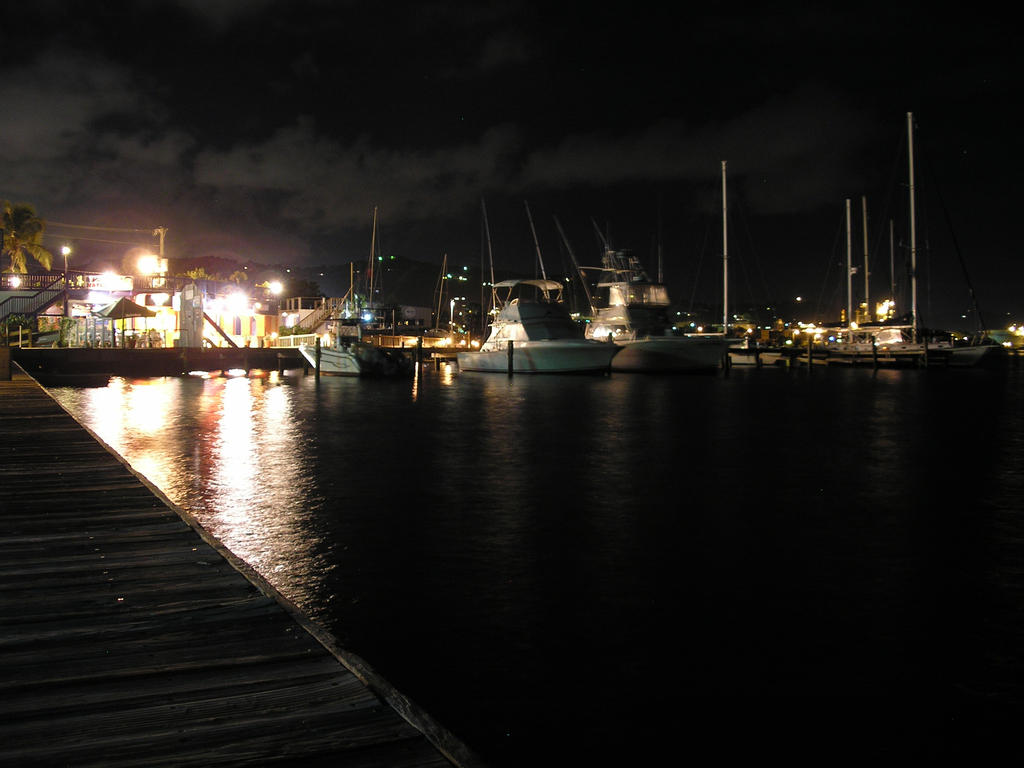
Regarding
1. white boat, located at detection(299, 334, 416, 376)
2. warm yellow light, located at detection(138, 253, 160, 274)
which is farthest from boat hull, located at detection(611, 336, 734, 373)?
warm yellow light, located at detection(138, 253, 160, 274)

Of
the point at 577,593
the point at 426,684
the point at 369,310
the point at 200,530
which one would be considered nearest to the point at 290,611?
the point at 426,684

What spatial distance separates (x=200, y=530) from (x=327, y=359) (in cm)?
4172

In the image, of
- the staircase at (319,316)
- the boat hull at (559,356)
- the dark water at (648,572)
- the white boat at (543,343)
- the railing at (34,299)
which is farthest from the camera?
the staircase at (319,316)

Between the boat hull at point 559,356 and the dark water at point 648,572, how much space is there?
985 inches

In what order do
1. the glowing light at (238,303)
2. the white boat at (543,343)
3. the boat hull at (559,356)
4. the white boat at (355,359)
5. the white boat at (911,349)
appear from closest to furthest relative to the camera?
the boat hull at (559,356), the white boat at (355,359), the white boat at (543,343), the glowing light at (238,303), the white boat at (911,349)

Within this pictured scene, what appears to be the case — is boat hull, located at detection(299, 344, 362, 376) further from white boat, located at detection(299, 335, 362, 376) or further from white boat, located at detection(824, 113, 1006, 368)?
white boat, located at detection(824, 113, 1006, 368)

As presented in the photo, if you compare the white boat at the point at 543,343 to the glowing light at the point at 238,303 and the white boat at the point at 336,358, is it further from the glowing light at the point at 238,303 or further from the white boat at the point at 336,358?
the glowing light at the point at 238,303

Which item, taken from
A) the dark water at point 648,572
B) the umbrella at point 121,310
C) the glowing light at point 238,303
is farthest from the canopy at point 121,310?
the dark water at point 648,572

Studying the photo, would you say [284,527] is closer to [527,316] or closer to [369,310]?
[527,316]

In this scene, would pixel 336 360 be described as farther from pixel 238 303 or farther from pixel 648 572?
pixel 648 572

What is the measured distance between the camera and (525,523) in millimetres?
11016

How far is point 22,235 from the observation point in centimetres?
5856

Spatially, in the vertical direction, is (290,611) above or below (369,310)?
below

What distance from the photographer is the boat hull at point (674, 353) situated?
5056 centimetres
